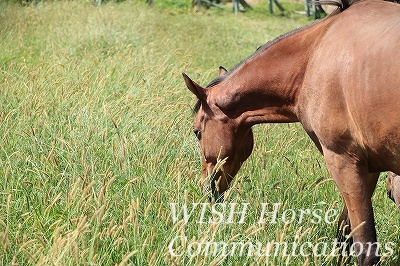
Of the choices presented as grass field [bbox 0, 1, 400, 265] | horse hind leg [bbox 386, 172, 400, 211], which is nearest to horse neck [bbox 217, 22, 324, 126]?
grass field [bbox 0, 1, 400, 265]

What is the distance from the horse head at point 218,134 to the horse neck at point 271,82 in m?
0.07

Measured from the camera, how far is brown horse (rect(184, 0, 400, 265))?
3662 mm

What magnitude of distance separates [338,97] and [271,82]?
0.74 metres

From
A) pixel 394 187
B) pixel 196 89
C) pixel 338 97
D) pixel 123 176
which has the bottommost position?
pixel 394 187

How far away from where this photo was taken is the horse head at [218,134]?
484cm

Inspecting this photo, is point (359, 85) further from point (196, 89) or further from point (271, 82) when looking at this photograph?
point (196, 89)

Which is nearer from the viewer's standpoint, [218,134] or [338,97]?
[338,97]

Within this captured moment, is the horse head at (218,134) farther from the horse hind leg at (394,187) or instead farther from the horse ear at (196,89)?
the horse hind leg at (394,187)

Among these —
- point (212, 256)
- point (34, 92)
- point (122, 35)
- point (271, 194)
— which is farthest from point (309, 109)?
point (122, 35)

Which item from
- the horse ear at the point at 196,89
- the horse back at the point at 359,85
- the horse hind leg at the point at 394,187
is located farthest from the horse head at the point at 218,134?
the horse hind leg at the point at 394,187

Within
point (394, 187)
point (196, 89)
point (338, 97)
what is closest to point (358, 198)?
point (338, 97)

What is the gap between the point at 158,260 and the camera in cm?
334

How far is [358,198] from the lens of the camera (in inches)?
156

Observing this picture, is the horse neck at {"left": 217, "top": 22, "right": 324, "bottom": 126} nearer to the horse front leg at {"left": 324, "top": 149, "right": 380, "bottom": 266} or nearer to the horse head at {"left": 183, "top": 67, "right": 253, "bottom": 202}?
the horse head at {"left": 183, "top": 67, "right": 253, "bottom": 202}
